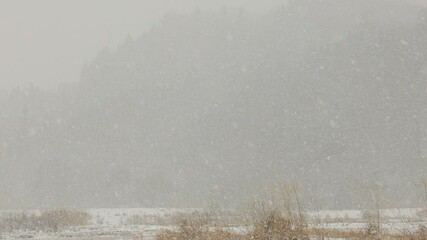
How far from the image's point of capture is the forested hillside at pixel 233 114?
9881 cm

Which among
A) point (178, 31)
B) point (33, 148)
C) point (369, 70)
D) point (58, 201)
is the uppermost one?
point (178, 31)

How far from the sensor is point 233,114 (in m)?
137

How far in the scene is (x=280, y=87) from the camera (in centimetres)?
13900

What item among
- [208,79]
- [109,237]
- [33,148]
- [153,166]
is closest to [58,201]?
[153,166]

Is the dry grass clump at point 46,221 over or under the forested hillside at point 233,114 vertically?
under

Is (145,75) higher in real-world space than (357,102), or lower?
higher

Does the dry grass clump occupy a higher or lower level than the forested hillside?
lower

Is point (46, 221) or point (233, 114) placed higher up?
point (233, 114)

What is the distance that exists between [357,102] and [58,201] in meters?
64.3

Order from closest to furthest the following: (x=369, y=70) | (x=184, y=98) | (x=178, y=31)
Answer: (x=369, y=70), (x=184, y=98), (x=178, y=31)

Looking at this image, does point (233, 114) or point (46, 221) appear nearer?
point (46, 221)

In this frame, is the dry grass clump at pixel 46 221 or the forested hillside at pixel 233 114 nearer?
the dry grass clump at pixel 46 221

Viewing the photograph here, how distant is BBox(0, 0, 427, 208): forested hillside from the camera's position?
98.8 m

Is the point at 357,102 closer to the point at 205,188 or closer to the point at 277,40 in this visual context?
the point at 205,188
